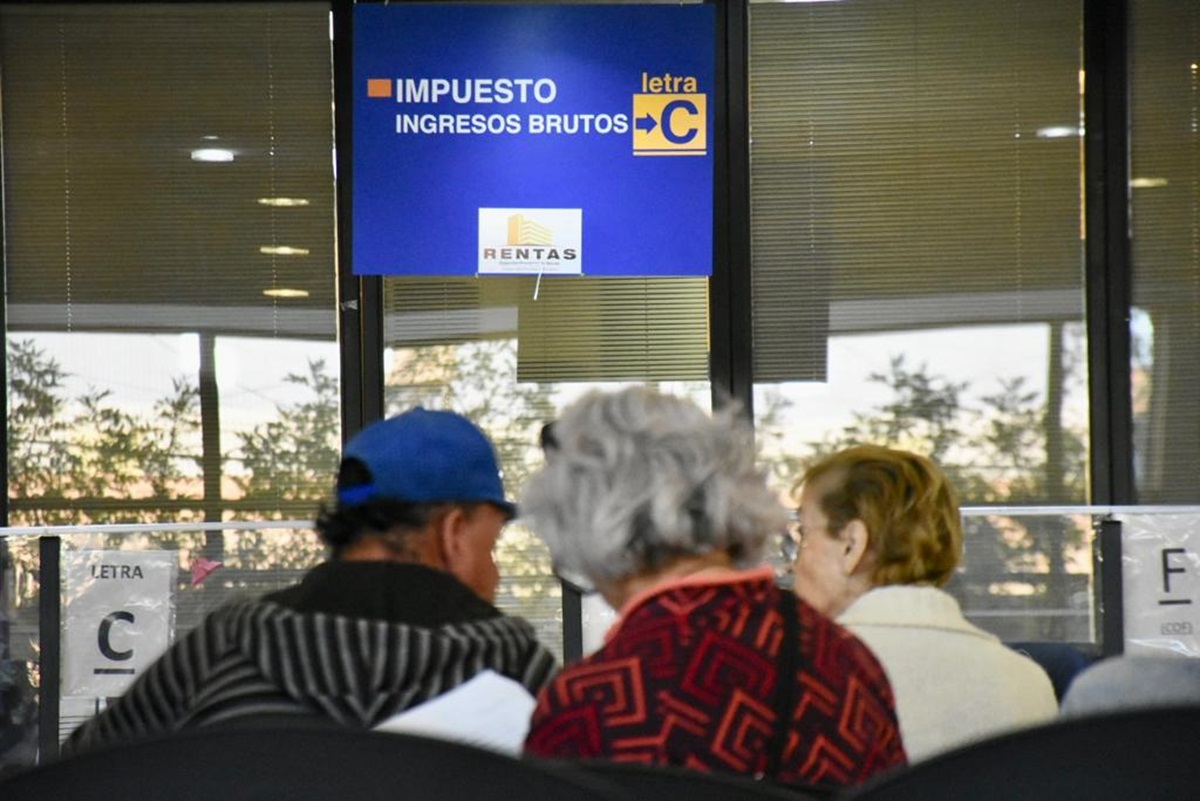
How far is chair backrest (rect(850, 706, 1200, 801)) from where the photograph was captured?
841 millimetres

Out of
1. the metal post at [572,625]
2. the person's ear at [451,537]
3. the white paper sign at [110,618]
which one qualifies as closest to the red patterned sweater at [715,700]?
the person's ear at [451,537]

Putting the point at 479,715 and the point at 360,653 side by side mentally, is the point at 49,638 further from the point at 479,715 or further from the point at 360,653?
the point at 479,715

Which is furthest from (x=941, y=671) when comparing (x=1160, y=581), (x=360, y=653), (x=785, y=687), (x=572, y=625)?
(x=1160, y=581)

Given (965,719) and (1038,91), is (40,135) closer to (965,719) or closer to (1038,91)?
(1038,91)

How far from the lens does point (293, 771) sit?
2.62 ft

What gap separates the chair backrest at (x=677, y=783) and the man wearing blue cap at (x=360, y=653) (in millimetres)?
523

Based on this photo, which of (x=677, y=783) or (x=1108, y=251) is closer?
(x=677, y=783)

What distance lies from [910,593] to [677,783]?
1.73 m

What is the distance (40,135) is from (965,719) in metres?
5.50

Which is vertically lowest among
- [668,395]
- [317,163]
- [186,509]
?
[186,509]

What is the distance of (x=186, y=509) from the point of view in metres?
6.79

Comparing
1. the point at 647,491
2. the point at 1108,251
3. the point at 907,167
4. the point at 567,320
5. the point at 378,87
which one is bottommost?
the point at 647,491

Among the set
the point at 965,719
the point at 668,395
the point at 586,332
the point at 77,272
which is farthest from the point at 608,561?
the point at 77,272

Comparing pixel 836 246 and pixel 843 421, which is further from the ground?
pixel 836 246
